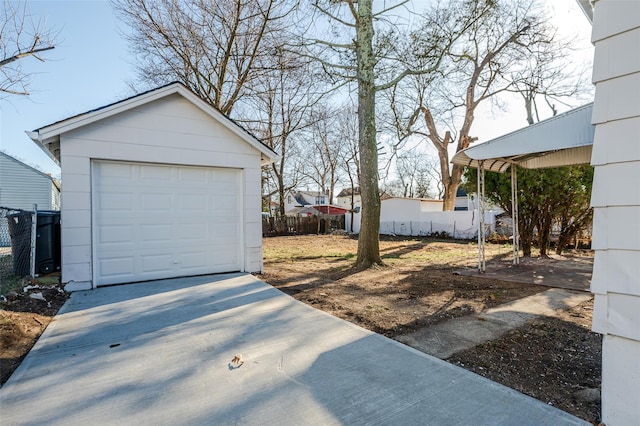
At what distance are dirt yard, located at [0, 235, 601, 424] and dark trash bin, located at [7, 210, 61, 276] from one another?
3.19 feet

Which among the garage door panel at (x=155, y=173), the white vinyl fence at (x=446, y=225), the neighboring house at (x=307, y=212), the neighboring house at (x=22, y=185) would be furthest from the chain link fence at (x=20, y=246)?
the neighboring house at (x=307, y=212)

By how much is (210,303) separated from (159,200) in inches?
103

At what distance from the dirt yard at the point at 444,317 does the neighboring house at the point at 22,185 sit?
16.2 metres

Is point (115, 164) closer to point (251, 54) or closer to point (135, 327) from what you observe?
point (135, 327)

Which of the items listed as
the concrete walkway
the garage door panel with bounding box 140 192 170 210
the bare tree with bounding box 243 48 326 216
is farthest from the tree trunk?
the garage door panel with bounding box 140 192 170 210

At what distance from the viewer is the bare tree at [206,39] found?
10094 millimetres

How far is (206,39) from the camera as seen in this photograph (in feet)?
36.4

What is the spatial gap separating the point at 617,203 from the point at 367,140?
20.3ft

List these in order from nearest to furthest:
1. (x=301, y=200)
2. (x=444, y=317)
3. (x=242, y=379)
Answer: (x=242, y=379) < (x=444, y=317) < (x=301, y=200)

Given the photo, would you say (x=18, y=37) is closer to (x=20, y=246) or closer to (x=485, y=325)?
(x=20, y=246)

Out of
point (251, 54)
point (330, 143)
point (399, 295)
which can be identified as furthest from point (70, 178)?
point (330, 143)

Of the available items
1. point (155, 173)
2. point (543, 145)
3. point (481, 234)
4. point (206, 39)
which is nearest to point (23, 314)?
point (155, 173)

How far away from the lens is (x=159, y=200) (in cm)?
623

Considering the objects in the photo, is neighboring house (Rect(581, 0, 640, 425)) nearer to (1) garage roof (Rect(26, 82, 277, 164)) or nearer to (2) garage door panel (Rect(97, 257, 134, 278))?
(1) garage roof (Rect(26, 82, 277, 164))
